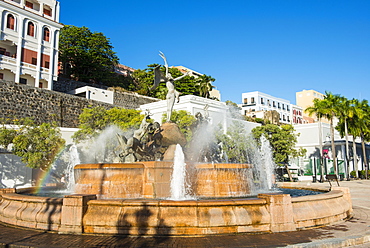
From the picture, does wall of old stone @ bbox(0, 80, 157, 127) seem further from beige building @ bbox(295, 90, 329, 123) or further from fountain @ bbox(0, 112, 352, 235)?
beige building @ bbox(295, 90, 329, 123)

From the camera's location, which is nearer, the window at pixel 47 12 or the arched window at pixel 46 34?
the arched window at pixel 46 34

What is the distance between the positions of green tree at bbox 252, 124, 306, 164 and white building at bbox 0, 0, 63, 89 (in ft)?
93.4

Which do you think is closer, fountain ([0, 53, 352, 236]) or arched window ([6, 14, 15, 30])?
fountain ([0, 53, 352, 236])

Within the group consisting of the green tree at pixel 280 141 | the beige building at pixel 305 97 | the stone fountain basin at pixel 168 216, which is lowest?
the stone fountain basin at pixel 168 216

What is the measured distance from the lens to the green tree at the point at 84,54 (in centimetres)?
5209

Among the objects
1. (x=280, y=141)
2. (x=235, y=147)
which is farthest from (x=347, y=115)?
(x=235, y=147)

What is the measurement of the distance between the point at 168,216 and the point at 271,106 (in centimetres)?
8592

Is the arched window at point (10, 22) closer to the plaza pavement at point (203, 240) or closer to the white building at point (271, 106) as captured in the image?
the plaza pavement at point (203, 240)

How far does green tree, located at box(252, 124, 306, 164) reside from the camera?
128ft

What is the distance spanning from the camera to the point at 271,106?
292 ft

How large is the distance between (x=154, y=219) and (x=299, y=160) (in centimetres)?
4806

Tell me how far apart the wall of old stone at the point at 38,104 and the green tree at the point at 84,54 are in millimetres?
14679

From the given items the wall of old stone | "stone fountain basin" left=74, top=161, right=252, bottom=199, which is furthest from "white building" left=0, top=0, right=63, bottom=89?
"stone fountain basin" left=74, top=161, right=252, bottom=199

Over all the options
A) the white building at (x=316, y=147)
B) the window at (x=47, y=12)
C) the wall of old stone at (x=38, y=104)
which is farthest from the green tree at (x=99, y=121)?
the white building at (x=316, y=147)
